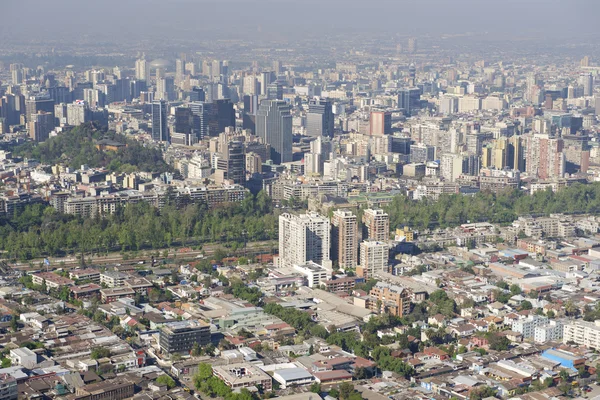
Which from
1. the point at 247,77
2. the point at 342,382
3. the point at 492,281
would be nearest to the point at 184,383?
the point at 342,382

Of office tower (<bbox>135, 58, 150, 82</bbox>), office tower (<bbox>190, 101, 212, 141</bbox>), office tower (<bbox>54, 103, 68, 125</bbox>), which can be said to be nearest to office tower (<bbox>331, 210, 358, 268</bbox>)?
office tower (<bbox>190, 101, 212, 141</bbox>)

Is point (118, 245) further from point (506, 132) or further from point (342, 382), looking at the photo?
point (506, 132)

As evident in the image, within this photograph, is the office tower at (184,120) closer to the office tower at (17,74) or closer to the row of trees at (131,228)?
the row of trees at (131,228)

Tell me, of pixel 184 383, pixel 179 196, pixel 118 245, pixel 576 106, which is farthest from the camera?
pixel 576 106

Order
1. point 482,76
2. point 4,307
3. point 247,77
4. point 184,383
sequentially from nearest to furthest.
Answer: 1. point 184,383
2. point 4,307
3. point 247,77
4. point 482,76

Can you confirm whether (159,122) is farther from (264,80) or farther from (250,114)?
(264,80)

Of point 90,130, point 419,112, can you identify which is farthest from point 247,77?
point 90,130

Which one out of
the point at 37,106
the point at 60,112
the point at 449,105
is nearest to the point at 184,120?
the point at 60,112

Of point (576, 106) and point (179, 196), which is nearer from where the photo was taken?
point (179, 196)
